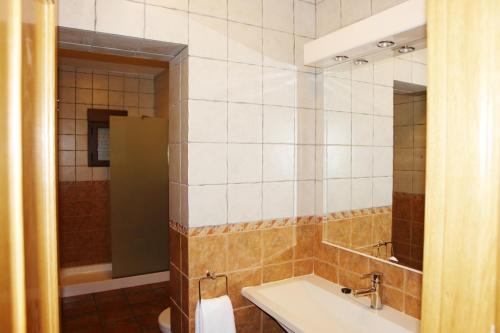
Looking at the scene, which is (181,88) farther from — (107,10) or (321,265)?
(321,265)

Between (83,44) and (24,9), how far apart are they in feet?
4.31

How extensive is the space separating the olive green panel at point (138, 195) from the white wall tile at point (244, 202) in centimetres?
212

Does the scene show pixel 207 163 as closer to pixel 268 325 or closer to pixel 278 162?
pixel 278 162

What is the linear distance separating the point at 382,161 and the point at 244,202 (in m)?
0.69

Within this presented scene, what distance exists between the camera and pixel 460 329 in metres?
0.51

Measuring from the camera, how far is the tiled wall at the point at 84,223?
3756 mm

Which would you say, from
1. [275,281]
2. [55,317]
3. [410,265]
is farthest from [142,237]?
[55,317]

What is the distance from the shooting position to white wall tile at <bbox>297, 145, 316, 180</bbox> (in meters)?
1.90

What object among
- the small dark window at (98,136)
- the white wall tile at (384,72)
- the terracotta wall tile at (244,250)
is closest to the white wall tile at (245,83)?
the white wall tile at (384,72)

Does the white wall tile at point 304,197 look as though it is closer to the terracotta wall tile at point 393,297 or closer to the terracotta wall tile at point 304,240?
the terracotta wall tile at point 304,240

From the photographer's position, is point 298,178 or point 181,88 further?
point 298,178

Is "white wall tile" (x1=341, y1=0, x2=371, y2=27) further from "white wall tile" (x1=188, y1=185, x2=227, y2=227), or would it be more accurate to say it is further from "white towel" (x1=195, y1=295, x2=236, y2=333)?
"white towel" (x1=195, y1=295, x2=236, y2=333)

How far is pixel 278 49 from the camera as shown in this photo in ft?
5.93

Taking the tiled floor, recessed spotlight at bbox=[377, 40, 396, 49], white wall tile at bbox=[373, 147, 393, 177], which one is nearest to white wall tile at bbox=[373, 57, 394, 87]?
recessed spotlight at bbox=[377, 40, 396, 49]
